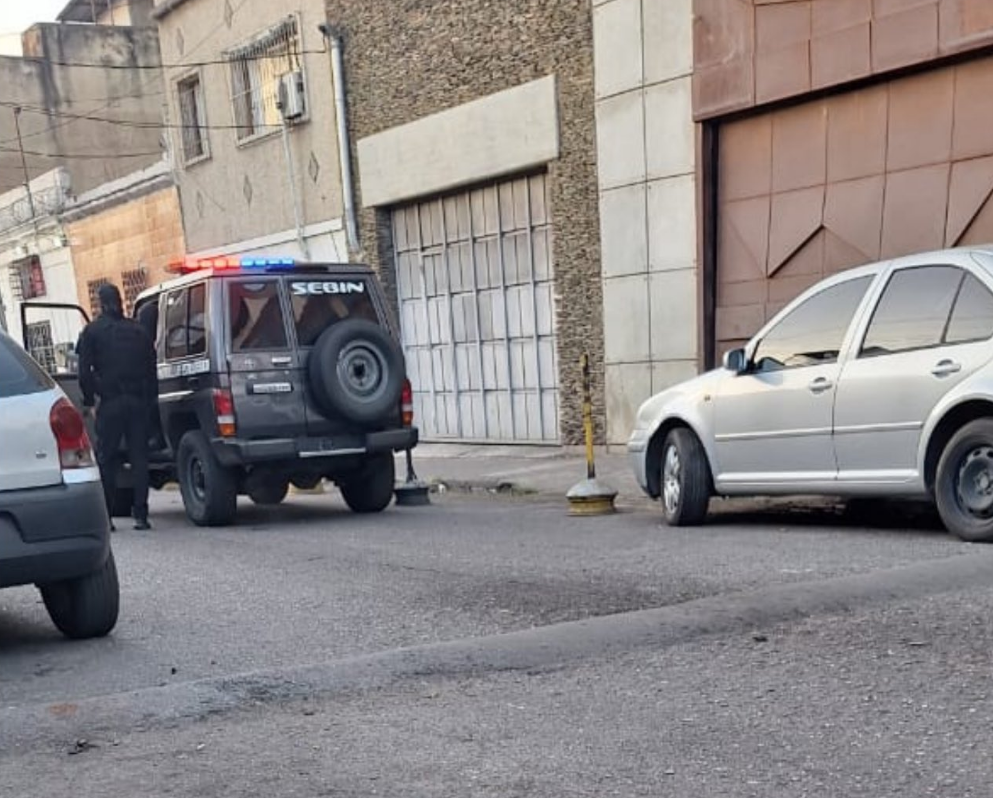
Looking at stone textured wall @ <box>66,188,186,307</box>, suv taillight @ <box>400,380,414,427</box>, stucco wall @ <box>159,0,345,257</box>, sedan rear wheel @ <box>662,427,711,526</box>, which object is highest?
stucco wall @ <box>159,0,345,257</box>

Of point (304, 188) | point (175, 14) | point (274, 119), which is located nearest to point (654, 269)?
point (304, 188)

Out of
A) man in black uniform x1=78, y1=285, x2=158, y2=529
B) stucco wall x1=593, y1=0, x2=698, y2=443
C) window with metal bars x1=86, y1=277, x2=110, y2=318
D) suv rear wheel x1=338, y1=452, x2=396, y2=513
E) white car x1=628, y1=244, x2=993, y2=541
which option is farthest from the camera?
window with metal bars x1=86, y1=277, x2=110, y2=318

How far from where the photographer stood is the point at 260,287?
1000cm

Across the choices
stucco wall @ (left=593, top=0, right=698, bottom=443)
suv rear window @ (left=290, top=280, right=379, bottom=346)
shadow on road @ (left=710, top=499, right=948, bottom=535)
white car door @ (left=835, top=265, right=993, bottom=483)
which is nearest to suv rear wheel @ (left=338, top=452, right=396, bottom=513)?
suv rear window @ (left=290, top=280, right=379, bottom=346)

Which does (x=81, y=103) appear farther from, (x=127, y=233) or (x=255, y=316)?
(x=255, y=316)

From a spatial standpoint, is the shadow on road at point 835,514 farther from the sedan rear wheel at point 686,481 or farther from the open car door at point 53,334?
the open car door at point 53,334

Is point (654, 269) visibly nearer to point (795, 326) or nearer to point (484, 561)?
point (795, 326)

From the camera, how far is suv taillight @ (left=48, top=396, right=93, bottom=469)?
5.34m

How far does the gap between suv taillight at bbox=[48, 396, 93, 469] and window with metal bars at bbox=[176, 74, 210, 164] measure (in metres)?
17.0

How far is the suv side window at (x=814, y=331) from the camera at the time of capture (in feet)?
24.4

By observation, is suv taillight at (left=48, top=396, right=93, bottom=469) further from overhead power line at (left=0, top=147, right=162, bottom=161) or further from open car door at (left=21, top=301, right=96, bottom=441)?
overhead power line at (left=0, top=147, right=162, bottom=161)

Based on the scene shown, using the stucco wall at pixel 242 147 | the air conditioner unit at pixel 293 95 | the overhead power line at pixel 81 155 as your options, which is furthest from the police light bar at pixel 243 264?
the overhead power line at pixel 81 155

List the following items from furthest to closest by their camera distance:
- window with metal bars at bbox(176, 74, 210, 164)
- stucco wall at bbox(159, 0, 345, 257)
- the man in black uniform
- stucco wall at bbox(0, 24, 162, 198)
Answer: stucco wall at bbox(0, 24, 162, 198), window with metal bars at bbox(176, 74, 210, 164), stucco wall at bbox(159, 0, 345, 257), the man in black uniform

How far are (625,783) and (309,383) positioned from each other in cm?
695
